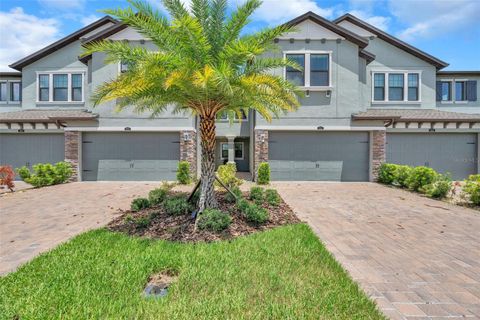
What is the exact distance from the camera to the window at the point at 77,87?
1658 cm

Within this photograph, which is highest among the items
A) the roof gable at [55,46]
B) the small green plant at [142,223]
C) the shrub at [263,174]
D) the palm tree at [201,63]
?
the roof gable at [55,46]

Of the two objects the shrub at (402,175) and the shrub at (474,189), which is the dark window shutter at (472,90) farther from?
the shrub at (474,189)

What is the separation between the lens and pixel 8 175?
1094 centimetres

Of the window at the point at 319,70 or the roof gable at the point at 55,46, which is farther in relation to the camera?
the roof gable at the point at 55,46

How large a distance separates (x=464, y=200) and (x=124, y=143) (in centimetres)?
1548

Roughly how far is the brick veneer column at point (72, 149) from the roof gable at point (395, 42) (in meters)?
17.9

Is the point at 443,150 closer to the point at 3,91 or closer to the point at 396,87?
the point at 396,87

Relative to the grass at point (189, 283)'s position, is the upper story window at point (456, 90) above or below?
above

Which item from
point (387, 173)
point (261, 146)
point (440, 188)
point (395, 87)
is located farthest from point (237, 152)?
point (440, 188)

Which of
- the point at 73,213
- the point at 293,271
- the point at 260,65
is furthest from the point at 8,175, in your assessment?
the point at 293,271

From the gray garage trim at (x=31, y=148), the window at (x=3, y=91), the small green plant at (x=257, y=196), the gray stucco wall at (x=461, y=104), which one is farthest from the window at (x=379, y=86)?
the window at (x=3, y=91)

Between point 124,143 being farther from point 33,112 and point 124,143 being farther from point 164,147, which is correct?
point 33,112

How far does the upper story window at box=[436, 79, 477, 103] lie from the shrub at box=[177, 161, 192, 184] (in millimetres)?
17651

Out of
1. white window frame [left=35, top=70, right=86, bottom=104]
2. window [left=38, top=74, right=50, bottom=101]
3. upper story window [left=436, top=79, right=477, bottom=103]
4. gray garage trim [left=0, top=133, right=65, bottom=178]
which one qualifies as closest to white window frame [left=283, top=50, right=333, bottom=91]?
upper story window [left=436, top=79, right=477, bottom=103]
